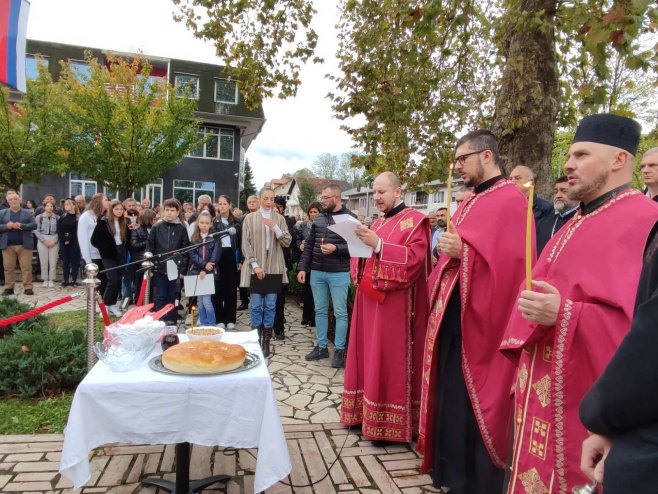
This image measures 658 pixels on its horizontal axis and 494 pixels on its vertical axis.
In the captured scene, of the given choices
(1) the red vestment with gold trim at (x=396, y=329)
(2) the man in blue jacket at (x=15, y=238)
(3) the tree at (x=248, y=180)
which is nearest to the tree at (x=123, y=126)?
(2) the man in blue jacket at (x=15, y=238)

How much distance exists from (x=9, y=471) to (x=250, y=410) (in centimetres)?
212

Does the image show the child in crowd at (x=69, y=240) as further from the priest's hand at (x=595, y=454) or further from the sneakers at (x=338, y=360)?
the priest's hand at (x=595, y=454)

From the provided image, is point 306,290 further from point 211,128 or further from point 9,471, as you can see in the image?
point 211,128

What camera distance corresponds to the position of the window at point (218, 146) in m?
27.5

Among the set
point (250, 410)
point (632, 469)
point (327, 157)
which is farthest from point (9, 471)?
point (327, 157)

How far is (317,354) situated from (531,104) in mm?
4116

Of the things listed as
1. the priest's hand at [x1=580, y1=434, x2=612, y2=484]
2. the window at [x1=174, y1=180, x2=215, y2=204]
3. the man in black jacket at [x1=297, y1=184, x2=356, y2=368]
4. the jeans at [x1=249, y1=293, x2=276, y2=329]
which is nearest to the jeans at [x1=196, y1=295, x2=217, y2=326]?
the jeans at [x1=249, y1=293, x2=276, y2=329]

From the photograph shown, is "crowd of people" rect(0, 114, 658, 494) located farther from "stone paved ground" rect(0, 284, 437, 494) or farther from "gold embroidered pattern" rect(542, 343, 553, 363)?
"stone paved ground" rect(0, 284, 437, 494)

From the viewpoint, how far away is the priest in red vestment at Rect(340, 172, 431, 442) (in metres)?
3.88

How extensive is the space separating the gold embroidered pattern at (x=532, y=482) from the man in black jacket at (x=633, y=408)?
1036 millimetres

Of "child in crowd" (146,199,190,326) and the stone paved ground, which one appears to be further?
"child in crowd" (146,199,190,326)

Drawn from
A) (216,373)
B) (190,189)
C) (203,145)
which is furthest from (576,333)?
(190,189)

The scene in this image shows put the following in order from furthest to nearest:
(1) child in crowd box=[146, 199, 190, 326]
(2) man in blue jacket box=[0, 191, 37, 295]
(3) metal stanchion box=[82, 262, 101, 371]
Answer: (2) man in blue jacket box=[0, 191, 37, 295] → (1) child in crowd box=[146, 199, 190, 326] → (3) metal stanchion box=[82, 262, 101, 371]

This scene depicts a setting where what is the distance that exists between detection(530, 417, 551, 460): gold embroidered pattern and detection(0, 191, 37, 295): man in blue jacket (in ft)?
33.8
